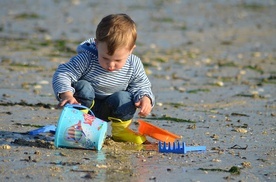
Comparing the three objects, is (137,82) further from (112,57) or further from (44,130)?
(44,130)

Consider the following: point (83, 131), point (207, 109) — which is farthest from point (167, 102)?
point (83, 131)

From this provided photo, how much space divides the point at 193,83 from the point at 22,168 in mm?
A: 5018

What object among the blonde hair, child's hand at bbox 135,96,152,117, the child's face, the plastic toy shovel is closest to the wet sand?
the plastic toy shovel

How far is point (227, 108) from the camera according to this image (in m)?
7.62

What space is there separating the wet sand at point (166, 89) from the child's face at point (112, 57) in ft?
2.02

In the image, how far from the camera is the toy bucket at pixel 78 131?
199 inches

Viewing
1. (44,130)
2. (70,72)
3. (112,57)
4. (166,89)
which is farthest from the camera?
(166,89)

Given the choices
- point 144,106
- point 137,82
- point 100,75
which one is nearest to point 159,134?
point 144,106

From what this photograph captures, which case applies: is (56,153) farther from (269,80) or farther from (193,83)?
(269,80)

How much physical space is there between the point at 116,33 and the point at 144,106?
0.62m

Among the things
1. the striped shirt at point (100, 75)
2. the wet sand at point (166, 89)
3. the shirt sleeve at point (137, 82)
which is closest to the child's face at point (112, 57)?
the striped shirt at point (100, 75)

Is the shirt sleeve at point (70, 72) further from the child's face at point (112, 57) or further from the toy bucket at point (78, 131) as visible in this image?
the toy bucket at point (78, 131)

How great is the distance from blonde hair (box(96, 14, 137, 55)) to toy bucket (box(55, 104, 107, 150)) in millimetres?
541

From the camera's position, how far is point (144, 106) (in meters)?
5.42
